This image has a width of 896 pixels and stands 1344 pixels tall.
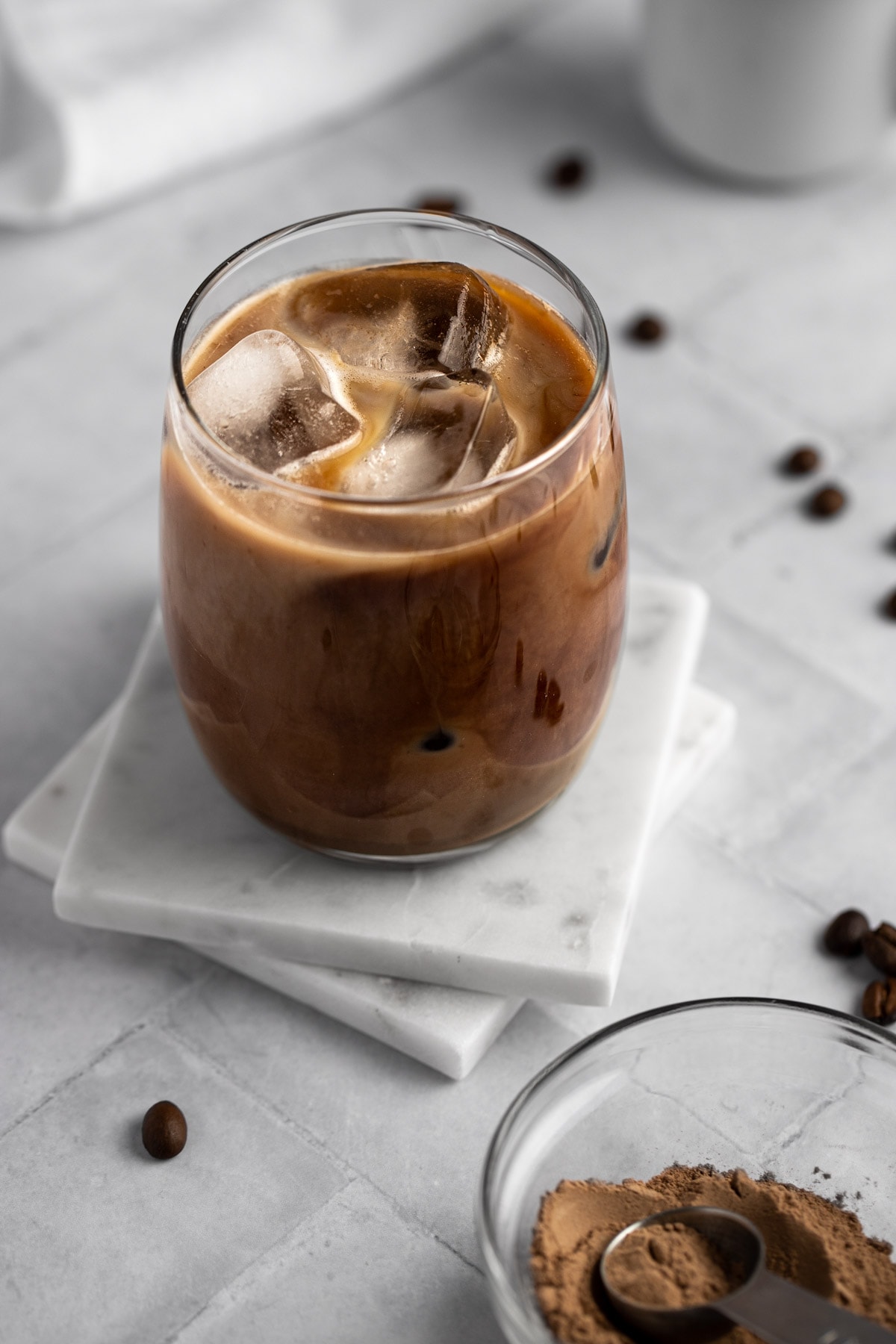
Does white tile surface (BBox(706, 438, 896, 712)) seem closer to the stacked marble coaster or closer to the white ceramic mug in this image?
the stacked marble coaster

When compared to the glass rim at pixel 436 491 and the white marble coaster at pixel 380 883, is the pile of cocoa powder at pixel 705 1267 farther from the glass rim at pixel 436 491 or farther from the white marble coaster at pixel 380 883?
the glass rim at pixel 436 491

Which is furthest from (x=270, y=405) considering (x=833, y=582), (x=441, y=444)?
(x=833, y=582)

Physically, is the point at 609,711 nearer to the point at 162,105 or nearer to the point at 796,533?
the point at 796,533

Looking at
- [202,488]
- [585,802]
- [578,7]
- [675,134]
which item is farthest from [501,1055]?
[578,7]

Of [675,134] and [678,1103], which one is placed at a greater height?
[675,134]

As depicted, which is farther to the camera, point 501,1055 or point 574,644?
point 501,1055

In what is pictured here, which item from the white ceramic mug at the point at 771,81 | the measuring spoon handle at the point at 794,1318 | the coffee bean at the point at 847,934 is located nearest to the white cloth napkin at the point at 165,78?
the white ceramic mug at the point at 771,81

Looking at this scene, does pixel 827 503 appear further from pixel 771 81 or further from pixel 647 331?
pixel 771 81
